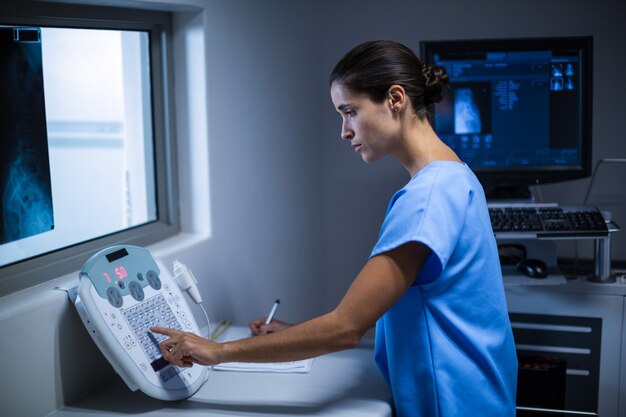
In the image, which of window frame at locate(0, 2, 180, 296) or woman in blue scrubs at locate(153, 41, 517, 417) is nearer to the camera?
woman in blue scrubs at locate(153, 41, 517, 417)

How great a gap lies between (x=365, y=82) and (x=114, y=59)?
2.83ft

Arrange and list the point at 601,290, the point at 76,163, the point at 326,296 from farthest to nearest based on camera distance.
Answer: the point at 326,296 < the point at 601,290 < the point at 76,163

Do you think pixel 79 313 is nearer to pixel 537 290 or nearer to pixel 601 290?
pixel 537 290

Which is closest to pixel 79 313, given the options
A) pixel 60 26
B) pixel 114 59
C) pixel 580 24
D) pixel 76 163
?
pixel 76 163

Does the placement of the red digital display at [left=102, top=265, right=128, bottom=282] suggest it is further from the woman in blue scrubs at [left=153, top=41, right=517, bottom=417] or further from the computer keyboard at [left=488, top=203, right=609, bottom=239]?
the computer keyboard at [left=488, top=203, right=609, bottom=239]

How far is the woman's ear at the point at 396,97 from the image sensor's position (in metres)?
1.33

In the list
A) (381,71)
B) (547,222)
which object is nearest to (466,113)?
(547,222)

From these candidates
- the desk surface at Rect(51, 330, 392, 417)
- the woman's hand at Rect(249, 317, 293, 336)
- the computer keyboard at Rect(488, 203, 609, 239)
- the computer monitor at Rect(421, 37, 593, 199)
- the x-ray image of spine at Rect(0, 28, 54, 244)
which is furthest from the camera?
the computer monitor at Rect(421, 37, 593, 199)

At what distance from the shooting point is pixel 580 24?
2.59 metres

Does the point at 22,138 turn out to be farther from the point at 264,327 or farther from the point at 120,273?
the point at 264,327

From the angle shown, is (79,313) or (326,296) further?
(326,296)

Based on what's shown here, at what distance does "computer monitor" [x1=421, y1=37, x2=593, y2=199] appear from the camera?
226cm

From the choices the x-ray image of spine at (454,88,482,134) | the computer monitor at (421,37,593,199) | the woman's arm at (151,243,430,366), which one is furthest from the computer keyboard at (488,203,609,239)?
the woman's arm at (151,243,430,366)

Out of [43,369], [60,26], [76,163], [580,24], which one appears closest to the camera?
[43,369]
